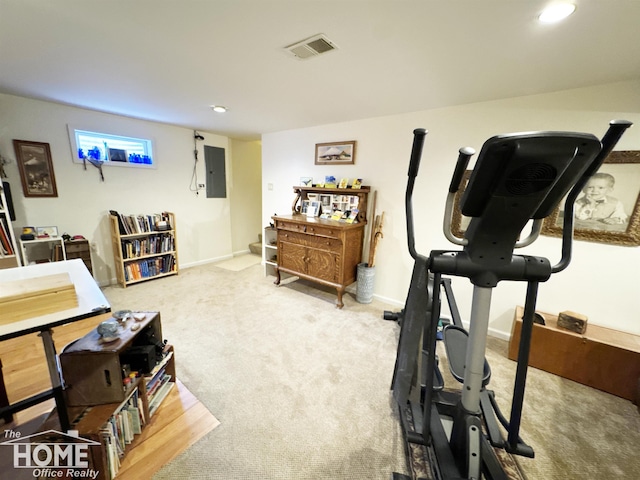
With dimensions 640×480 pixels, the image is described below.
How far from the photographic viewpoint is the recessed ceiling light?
1.04 meters

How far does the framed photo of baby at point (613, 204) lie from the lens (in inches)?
69.0

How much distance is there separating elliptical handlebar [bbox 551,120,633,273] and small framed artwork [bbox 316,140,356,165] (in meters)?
2.31

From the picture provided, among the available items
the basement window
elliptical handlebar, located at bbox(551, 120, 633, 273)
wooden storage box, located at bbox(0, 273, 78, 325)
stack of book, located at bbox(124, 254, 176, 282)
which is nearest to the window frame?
the basement window

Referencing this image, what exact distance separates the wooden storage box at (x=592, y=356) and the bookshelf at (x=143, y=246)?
165 inches

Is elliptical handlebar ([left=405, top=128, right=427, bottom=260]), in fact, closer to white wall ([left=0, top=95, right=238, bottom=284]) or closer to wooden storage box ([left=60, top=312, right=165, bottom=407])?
wooden storage box ([left=60, top=312, right=165, bottom=407])

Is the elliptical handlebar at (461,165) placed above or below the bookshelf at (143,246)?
above

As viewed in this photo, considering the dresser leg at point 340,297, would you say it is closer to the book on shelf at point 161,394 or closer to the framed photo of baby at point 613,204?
the book on shelf at point 161,394

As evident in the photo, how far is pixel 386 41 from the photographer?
1.36m

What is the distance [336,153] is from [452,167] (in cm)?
137

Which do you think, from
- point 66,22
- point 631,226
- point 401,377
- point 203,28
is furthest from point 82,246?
point 631,226


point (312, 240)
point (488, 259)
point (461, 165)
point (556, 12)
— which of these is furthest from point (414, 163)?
point (312, 240)

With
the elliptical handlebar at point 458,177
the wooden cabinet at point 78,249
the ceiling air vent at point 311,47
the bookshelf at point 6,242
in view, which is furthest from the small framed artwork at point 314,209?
the bookshelf at point 6,242

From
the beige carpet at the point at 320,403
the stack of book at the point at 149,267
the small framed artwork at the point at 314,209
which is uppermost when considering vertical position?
the small framed artwork at the point at 314,209

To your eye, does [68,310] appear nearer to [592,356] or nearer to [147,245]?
[147,245]
